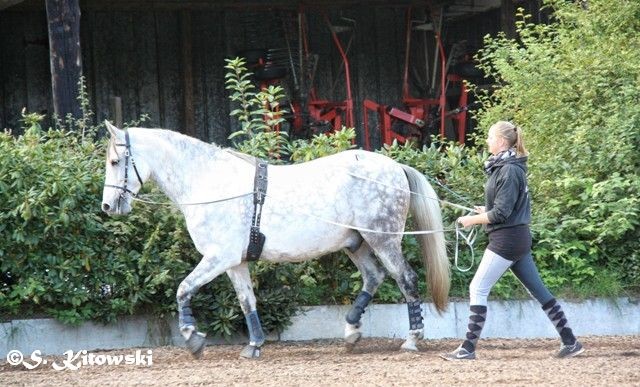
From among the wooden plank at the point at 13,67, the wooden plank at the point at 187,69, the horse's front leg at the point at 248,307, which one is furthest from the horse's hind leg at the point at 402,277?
the wooden plank at the point at 13,67

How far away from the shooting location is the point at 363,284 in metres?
9.77

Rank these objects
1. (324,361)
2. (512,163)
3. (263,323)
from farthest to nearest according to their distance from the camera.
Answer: (263,323) → (324,361) → (512,163)

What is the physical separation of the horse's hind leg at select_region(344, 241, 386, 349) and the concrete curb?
1.72 feet

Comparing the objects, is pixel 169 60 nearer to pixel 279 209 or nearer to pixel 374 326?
pixel 374 326

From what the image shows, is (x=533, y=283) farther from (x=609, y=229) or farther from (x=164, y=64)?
(x=164, y=64)

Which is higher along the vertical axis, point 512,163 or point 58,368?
point 512,163

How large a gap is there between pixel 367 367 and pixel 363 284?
4.86 ft

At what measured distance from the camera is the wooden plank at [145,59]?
17.2 m

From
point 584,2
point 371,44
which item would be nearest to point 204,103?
point 371,44

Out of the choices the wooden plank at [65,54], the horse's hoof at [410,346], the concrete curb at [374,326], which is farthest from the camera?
the wooden plank at [65,54]

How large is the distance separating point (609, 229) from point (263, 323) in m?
3.01

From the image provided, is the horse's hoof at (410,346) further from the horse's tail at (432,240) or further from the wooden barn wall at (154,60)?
the wooden barn wall at (154,60)

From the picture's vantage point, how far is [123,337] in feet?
32.4

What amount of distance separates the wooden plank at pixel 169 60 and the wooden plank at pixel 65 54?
4990 millimetres
